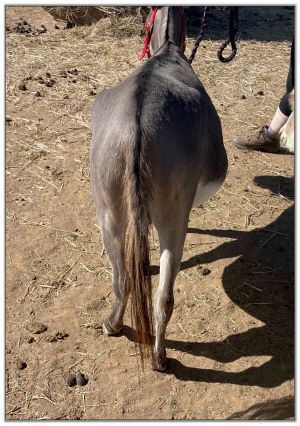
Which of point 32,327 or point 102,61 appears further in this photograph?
point 102,61

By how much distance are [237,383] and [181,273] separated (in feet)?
2.89

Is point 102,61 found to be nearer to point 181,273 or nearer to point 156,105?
point 181,273

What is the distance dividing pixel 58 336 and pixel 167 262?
2.85 feet

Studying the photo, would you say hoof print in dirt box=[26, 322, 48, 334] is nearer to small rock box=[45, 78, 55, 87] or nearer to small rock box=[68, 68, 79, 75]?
small rock box=[45, 78, 55, 87]

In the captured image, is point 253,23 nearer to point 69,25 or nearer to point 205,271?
point 69,25

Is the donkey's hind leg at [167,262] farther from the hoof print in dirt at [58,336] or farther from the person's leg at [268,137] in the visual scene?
the person's leg at [268,137]

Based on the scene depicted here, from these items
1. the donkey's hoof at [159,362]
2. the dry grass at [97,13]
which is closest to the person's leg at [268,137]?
the donkey's hoof at [159,362]

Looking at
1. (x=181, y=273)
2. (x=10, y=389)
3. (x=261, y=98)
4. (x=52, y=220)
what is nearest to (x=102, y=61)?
(x=261, y=98)

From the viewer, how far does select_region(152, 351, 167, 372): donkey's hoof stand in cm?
262

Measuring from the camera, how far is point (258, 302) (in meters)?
3.11

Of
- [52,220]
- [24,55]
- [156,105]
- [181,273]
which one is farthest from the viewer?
[24,55]

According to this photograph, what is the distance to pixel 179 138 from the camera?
224 centimetres

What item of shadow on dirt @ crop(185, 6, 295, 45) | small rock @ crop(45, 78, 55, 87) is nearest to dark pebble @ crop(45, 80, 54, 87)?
small rock @ crop(45, 78, 55, 87)

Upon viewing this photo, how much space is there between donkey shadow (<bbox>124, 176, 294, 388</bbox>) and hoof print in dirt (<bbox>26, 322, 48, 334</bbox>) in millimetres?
469
